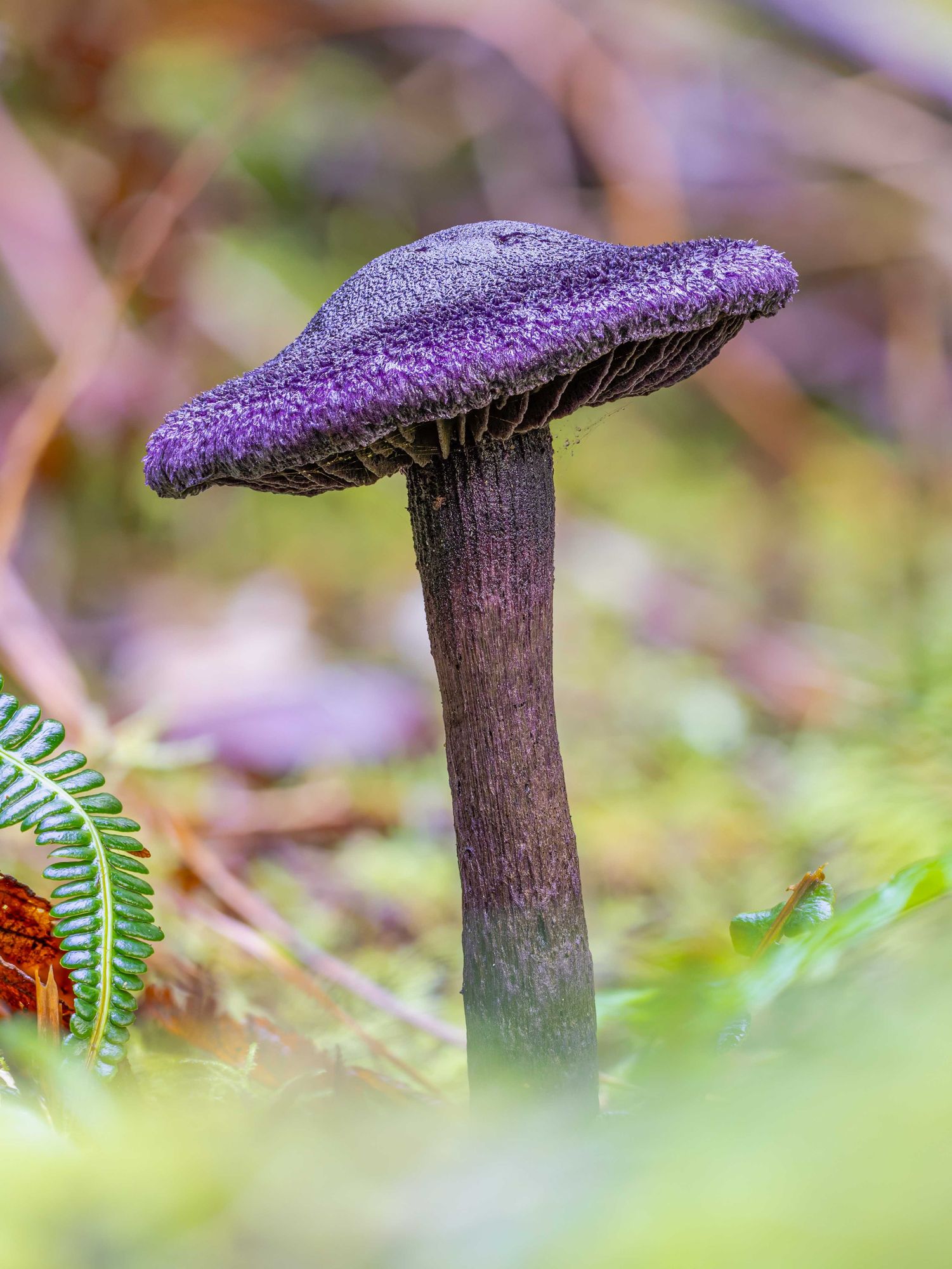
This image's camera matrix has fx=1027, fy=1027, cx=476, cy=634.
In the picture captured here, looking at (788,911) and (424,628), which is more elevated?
(424,628)

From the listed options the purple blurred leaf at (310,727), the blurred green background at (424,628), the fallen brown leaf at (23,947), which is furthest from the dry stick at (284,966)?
the purple blurred leaf at (310,727)

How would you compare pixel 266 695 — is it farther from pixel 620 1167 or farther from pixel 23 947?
pixel 620 1167

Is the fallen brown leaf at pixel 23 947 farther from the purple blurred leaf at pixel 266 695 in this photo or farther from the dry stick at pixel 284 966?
the purple blurred leaf at pixel 266 695

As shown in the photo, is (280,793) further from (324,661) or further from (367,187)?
(367,187)

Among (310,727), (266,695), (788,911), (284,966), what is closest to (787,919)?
(788,911)

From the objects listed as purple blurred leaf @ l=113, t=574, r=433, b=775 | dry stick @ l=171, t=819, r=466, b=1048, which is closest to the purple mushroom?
dry stick @ l=171, t=819, r=466, b=1048

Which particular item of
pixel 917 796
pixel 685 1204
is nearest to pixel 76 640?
pixel 917 796

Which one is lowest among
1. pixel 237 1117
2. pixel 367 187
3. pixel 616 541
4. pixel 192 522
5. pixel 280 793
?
pixel 237 1117
